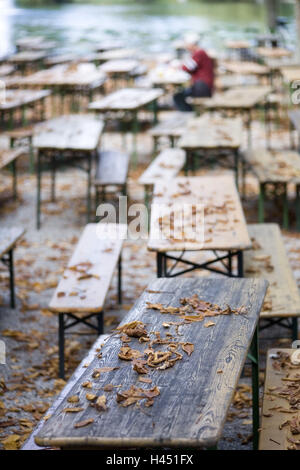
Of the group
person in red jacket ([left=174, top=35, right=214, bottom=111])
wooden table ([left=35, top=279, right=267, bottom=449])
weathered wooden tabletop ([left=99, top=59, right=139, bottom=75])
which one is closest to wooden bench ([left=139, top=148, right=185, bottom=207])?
person in red jacket ([left=174, top=35, right=214, bottom=111])

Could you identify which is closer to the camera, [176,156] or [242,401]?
[242,401]

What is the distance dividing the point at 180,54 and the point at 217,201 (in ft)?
44.8

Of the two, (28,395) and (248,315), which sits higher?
(248,315)

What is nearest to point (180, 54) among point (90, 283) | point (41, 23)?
point (41, 23)

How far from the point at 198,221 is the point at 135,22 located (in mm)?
25475

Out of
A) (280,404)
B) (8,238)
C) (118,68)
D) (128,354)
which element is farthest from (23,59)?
(128,354)

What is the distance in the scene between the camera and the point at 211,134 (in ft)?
25.6

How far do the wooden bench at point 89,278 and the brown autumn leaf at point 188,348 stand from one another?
172 cm

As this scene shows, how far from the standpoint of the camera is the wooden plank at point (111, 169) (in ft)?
25.1

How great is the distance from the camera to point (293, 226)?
7742 millimetres

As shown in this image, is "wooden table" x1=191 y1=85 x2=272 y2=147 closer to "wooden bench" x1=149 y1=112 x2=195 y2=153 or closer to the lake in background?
"wooden bench" x1=149 y1=112 x2=195 y2=153

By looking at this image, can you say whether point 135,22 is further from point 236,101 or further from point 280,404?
point 280,404
